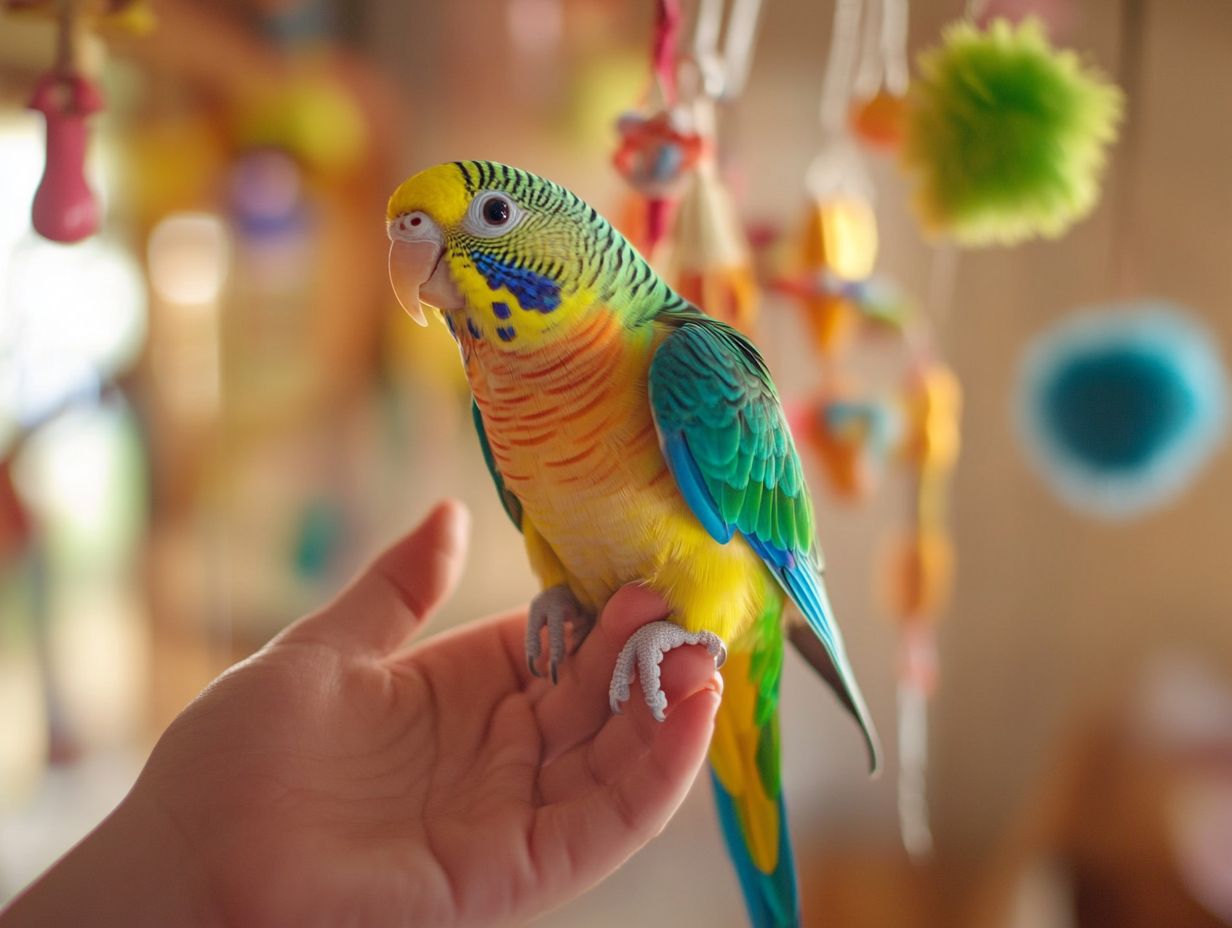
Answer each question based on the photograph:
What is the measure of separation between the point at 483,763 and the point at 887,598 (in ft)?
1.31

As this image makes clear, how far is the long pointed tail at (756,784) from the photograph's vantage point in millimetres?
583

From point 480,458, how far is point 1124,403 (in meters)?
1.03

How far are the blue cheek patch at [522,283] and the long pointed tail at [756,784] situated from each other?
0.80 feet

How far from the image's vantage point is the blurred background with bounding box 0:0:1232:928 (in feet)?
4.26

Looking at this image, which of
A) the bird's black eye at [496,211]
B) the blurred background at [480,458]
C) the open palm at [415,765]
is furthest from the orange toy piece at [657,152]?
the blurred background at [480,458]

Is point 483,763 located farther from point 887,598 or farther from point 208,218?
point 208,218

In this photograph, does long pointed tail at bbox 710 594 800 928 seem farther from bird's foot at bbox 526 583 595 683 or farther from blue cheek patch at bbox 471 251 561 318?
blue cheek patch at bbox 471 251 561 318

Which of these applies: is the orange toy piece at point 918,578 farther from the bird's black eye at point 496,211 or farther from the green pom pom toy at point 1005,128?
the bird's black eye at point 496,211

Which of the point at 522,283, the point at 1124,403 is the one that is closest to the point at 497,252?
the point at 522,283

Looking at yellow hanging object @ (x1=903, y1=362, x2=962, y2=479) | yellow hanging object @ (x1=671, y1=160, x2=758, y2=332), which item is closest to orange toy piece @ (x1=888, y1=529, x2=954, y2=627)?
yellow hanging object @ (x1=903, y1=362, x2=962, y2=479)

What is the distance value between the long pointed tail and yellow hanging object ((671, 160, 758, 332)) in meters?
0.21

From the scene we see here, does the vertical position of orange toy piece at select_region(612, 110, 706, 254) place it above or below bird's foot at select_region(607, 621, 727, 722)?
above

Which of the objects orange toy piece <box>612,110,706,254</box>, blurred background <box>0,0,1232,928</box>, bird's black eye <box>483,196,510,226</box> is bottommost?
blurred background <box>0,0,1232,928</box>

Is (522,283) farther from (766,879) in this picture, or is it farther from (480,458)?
(480,458)
